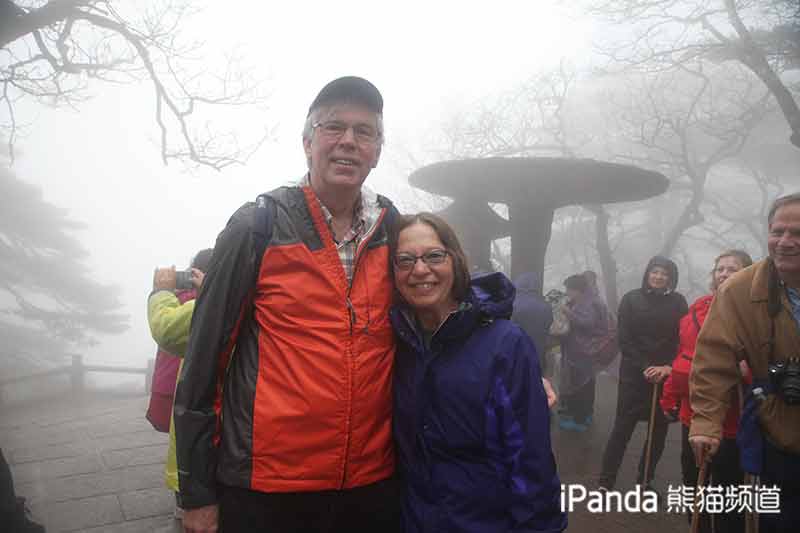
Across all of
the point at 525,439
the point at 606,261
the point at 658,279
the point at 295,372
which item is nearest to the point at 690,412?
the point at 658,279

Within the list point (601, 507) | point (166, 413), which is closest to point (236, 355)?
point (166, 413)

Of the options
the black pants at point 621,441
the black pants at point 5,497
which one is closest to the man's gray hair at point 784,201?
the black pants at point 621,441

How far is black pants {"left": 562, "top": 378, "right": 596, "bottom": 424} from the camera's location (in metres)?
5.96

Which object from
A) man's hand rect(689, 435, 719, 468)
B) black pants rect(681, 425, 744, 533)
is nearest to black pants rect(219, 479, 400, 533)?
man's hand rect(689, 435, 719, 468)

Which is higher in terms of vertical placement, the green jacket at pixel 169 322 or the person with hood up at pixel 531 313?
the green jacket at pixel 169 322

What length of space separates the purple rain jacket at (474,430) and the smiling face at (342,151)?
485mm

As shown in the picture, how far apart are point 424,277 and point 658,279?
313cm

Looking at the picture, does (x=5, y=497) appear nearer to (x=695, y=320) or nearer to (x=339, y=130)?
(x=339, y=130)

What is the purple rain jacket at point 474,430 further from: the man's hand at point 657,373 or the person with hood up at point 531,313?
the person with hood up at point 531,313

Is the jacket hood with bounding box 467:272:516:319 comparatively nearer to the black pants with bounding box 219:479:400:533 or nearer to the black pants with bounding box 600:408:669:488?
the black pants with bounding box 219:479:400:533

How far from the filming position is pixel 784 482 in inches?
82.5

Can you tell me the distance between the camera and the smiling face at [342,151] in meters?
1.61

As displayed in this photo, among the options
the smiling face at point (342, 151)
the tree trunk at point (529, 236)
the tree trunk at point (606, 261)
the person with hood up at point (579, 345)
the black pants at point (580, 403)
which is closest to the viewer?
the smiling face at point (342, 151)

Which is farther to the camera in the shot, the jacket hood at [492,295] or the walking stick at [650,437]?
the walking stick at [650,437]
